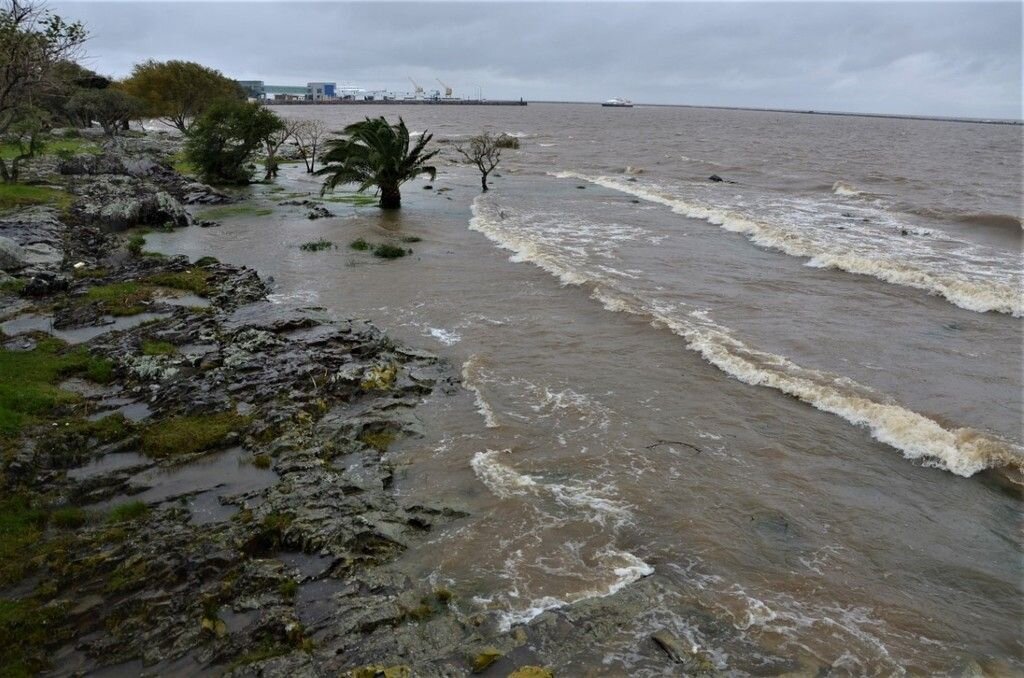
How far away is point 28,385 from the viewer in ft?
37.8

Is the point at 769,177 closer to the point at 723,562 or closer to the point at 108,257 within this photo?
the point at 108,257

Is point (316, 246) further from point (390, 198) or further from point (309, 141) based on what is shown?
point (309, 141)

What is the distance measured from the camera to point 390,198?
35.2m

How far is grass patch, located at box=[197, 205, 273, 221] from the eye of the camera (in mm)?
31273

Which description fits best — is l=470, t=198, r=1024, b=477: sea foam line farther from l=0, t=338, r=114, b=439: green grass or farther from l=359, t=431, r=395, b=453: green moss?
l=0, t=338, r=114, b=439: green grass

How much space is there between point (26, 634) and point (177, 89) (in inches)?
2999

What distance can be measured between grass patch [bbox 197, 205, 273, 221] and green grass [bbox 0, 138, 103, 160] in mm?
13751

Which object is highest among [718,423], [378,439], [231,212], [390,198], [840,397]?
[390,198]

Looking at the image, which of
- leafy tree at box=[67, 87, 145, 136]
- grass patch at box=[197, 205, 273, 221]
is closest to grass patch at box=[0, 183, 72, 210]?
grass patch at box=[197, 205, 273, 221]

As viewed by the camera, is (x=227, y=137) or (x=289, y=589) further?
(x=227, y=137)

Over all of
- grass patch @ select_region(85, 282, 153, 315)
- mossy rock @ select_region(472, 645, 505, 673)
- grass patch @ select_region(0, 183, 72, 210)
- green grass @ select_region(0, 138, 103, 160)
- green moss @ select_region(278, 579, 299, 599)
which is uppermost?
green grass @ select_region(0, 138, 103, 160)

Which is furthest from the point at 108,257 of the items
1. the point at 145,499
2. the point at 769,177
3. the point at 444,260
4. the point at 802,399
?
the point at 769,177

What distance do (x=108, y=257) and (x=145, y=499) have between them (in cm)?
1622

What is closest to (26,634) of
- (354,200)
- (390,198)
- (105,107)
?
(390,198)
